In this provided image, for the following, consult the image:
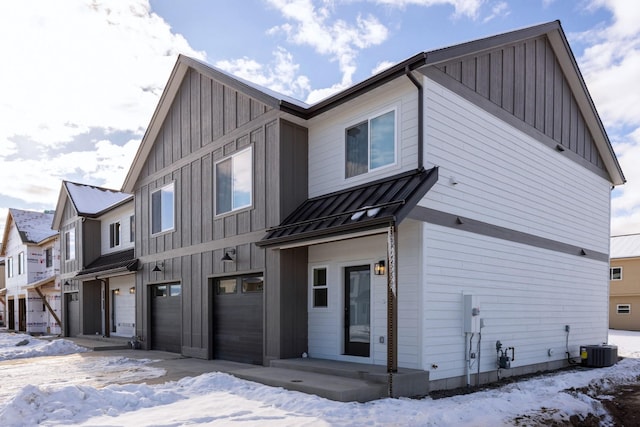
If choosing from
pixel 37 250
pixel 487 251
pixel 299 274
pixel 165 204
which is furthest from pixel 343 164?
pixel 37 250

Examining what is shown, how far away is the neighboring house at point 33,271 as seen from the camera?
26578mm

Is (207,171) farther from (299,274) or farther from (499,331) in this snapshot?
(499,331)

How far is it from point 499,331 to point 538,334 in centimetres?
193

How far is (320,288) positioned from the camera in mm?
10164

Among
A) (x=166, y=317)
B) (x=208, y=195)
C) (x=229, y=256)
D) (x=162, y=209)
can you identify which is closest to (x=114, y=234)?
(x=162, y=209)

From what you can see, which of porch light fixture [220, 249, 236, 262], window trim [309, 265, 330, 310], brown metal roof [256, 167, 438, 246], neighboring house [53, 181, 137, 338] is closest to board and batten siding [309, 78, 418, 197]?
brown metal roof [256, 167, 438, 246]

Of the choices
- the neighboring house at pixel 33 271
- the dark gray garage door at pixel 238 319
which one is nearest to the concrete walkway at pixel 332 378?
the dark gray garage door at pixel 238 319

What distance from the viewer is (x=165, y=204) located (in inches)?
604

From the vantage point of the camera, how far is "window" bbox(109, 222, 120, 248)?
68.1 feet

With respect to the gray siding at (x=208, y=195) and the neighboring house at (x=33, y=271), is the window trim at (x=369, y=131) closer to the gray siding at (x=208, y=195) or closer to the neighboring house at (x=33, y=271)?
the gray siding at (x=208, y=195)

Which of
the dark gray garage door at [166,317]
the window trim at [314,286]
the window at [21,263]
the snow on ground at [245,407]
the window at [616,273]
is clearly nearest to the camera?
the snow on ground at [245,407]

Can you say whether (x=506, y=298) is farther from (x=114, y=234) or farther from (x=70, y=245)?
(x=70, y=245)

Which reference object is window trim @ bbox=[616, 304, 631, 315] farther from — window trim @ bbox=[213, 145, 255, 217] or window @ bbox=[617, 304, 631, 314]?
window trim @ bbox=[213, 145, 255, 217]

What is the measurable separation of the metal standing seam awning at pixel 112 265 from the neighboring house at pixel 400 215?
1852 mm
